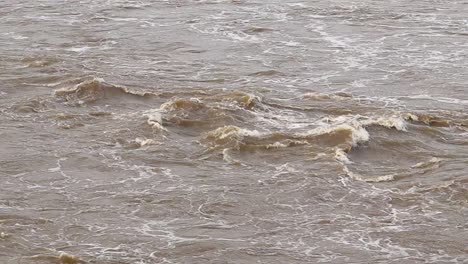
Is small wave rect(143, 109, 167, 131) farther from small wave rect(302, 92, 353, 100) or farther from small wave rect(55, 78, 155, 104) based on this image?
small wave rect(302, 92, 353, 100)

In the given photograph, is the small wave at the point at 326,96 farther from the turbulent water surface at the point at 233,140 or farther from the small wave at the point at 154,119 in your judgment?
the small wave at the point at 154,119

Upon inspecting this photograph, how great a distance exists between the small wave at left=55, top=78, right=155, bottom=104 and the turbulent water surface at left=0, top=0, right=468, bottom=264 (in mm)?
44

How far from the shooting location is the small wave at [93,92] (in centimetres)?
1862

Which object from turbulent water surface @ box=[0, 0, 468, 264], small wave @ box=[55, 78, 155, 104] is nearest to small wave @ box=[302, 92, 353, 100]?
turbulent water surface @ box=[0, 0, 468, 264]

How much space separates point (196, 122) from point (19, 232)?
527cm

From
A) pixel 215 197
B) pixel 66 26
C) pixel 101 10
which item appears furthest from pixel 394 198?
pixel 101 10

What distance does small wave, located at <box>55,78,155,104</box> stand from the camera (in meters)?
18.6

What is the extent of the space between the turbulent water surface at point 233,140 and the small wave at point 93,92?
4 cm

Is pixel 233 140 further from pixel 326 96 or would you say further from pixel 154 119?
pixel 326 96

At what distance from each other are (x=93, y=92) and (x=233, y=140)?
4.11 m

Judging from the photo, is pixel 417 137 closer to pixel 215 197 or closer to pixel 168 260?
pixel 215 197

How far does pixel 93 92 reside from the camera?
61.9ft

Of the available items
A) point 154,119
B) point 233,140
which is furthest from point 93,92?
point 233,140

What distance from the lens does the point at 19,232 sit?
40.6 feet
